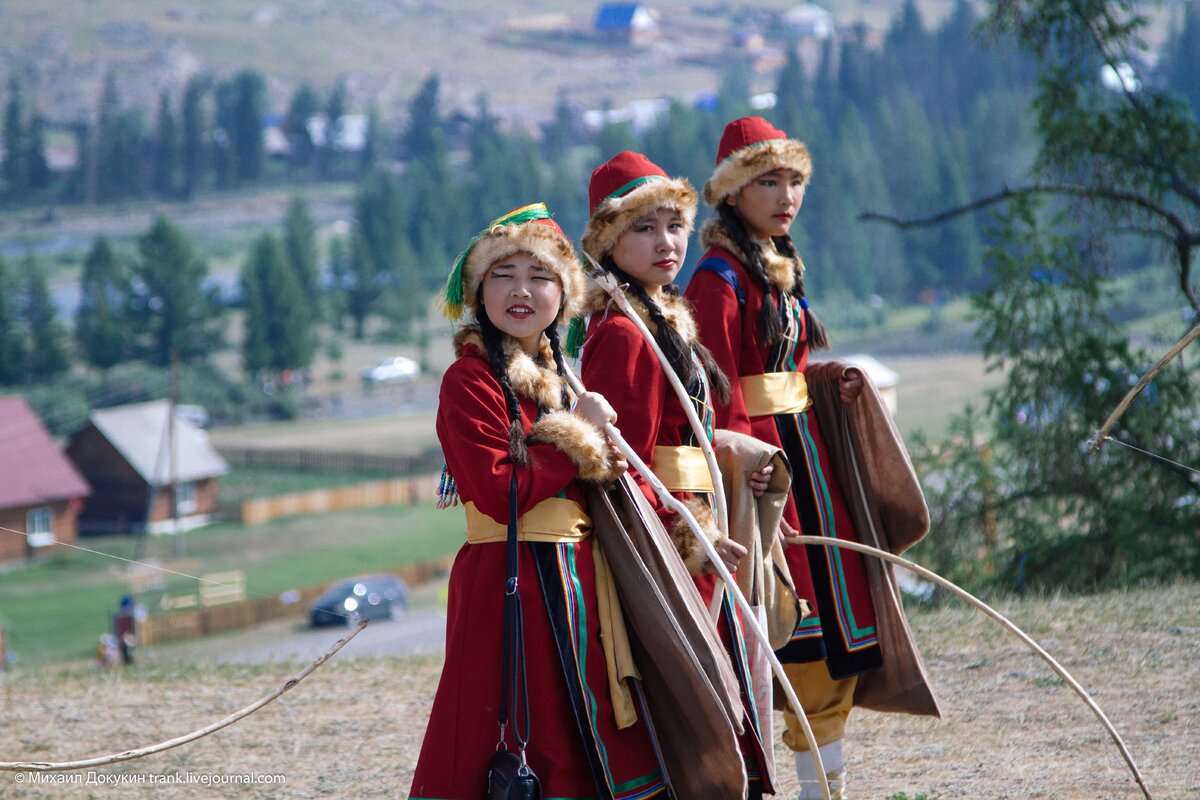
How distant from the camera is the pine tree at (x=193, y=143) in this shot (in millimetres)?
86688

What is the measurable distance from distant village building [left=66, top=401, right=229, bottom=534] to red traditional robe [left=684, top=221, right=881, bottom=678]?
36.2 meters

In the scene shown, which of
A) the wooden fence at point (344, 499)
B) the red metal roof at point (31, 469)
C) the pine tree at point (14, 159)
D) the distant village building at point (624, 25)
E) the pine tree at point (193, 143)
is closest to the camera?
the red metal roof at point (31, 469)

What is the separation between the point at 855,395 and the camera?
4.42 m

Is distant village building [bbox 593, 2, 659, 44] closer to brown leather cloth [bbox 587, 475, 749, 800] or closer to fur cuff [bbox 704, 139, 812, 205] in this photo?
fur cuff [bbox 704, 139, 812, 205]

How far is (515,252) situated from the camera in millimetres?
3439

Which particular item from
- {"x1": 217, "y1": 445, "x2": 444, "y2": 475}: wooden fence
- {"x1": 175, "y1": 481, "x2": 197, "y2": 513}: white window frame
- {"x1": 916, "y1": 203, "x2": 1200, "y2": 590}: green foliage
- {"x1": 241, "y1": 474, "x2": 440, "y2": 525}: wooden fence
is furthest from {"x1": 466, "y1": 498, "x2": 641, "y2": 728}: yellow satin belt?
{"x1": 217, "y1": 445, "x2": 444, "y2": 475}: wooden fence

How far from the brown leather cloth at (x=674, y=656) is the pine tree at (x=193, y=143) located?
286 ft

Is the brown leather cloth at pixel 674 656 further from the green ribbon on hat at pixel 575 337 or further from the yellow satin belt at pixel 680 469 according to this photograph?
the green ribbon on hat at pixel 575 337

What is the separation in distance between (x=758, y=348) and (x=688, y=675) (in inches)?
50.2

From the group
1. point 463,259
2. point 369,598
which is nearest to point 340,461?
point 369,598

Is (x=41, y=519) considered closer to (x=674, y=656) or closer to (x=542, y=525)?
(x=542, y=525)

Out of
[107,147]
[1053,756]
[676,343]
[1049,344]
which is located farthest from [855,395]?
[107,147]

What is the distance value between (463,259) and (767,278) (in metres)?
1.18

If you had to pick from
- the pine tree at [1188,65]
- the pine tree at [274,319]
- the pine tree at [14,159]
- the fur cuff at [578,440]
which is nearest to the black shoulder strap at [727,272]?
the fur cuff at [578,440]
